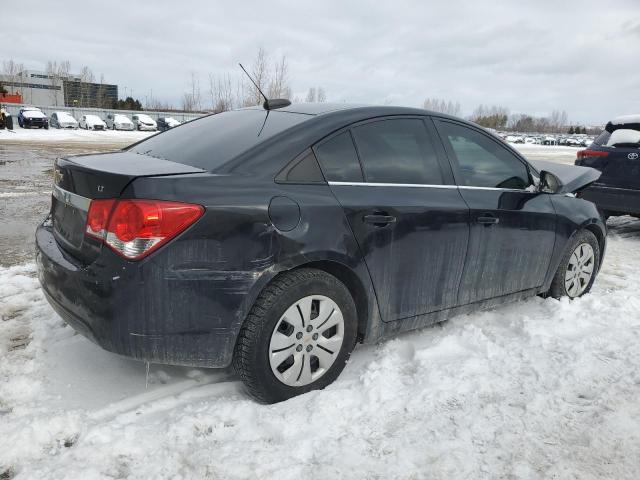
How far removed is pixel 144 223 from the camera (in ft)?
7.79

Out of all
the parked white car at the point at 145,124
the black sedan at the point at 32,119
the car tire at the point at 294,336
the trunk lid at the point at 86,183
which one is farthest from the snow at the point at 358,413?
the parked white car at the point at 145,124

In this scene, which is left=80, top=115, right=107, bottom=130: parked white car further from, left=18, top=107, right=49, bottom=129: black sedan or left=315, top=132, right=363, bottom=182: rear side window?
left=315, top=132, right=363, bottom=182: rear side window

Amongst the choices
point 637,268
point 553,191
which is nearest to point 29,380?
point 553,191

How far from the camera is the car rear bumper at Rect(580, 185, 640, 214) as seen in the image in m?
6.94

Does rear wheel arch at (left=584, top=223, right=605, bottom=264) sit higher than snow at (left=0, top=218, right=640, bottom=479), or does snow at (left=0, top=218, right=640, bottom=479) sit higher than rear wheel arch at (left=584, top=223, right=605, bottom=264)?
rear wheel arch at (left=584, top=223, right=605, bottom=264)

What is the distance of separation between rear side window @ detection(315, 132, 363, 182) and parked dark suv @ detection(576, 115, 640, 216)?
17.9 ft

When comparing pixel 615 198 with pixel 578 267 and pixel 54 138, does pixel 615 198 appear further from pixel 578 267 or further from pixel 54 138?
pixel 54 138

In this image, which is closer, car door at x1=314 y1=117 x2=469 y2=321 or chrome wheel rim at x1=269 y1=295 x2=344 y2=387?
chrome wheel rim at x1=269 y1=295 x2=344 y2=387

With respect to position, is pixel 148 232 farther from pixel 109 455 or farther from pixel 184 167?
pixel 109 455

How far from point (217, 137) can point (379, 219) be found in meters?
1.06

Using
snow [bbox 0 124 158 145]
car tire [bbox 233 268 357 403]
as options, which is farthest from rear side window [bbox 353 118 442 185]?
snow [bbox 0 124 158 145]

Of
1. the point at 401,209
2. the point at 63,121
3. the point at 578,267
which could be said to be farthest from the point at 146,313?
the point at 63,121

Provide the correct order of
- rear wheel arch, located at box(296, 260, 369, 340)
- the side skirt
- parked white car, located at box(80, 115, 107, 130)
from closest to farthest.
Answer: rear wheel arch, located at box(296, 260, 369, 340), the side skirt, parked white car, located at box(80, 115, 107, 130)

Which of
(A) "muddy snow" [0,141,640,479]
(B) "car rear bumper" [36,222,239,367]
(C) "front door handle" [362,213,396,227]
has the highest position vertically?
(C) "front door handle" [362,213,396,227]
